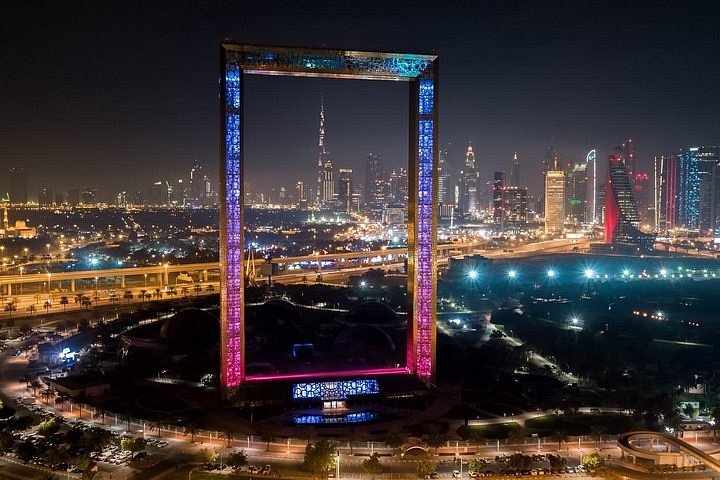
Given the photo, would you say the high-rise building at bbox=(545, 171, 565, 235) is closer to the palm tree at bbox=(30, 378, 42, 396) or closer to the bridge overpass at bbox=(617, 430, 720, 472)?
the bridge overpass at bbox=(617, 430, 720, 472)

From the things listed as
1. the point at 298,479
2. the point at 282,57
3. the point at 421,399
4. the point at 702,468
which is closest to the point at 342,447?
the point at 298,479

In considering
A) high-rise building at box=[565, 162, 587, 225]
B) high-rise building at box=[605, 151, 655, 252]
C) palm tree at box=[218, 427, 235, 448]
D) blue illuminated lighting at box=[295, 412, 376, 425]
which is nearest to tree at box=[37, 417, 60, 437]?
palm tree at box=[218, 427, 235, 448]

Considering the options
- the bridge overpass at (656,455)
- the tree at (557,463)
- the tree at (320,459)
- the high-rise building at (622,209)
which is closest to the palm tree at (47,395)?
the tree at (320,459)

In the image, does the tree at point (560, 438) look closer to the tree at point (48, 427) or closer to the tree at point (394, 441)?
the tree at point (394, 441)

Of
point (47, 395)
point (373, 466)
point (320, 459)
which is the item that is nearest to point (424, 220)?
point (373, 466)

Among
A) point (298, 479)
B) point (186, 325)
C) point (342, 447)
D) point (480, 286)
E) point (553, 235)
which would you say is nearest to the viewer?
point (298, 479)

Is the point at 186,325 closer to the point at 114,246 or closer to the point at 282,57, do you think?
the point at 282,57
